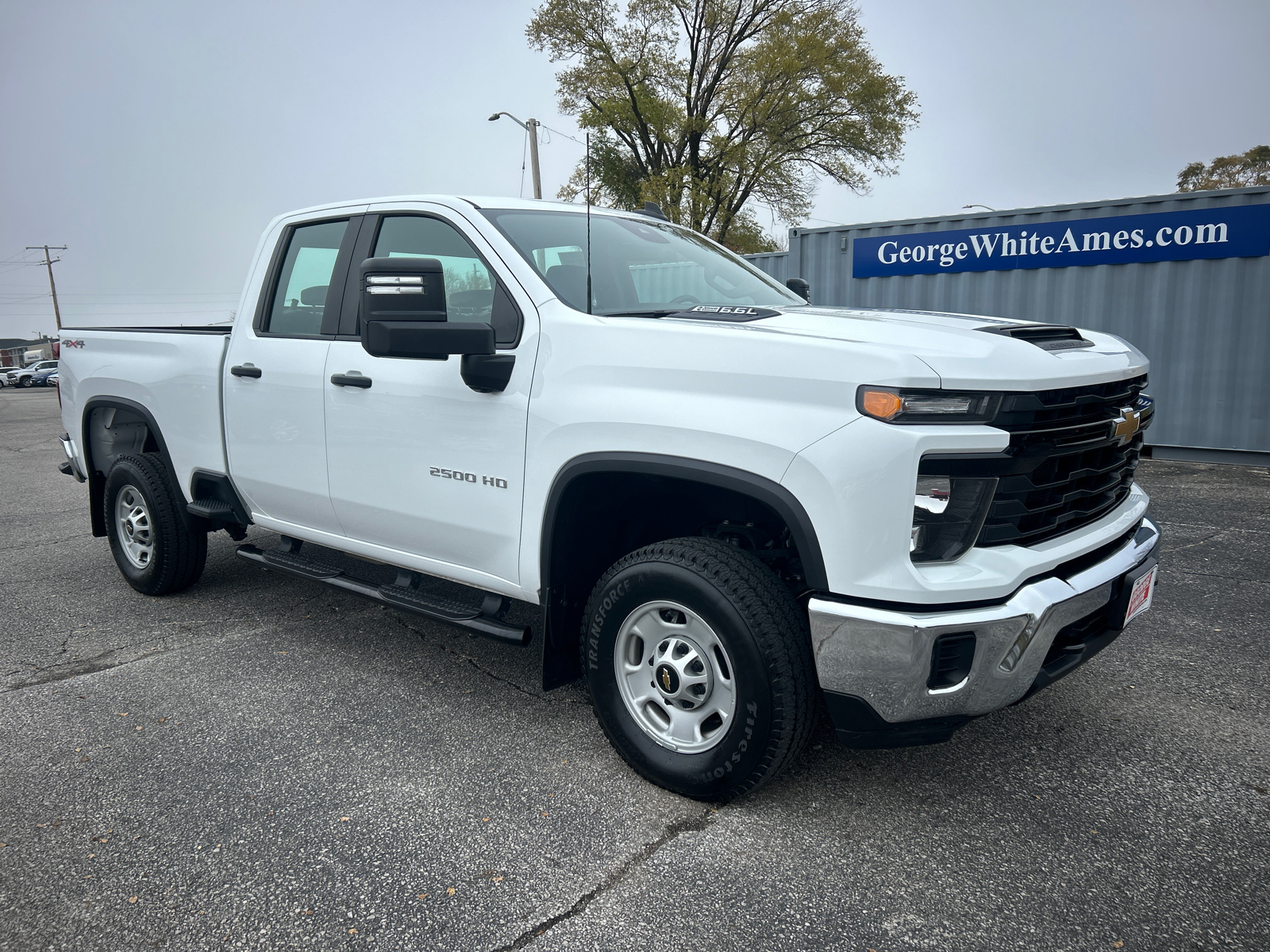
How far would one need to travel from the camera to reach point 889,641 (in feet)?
7.36

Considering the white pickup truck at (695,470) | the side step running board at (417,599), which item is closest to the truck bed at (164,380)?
the white pickup truck at (695,470)

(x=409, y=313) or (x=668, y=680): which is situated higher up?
(x=409, y=313)

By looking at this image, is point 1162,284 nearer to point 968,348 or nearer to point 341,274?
point 968,348

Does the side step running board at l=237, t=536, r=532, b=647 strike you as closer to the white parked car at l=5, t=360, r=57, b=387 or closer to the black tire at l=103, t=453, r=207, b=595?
the black tire at l=103, t=453, r=207, b=595

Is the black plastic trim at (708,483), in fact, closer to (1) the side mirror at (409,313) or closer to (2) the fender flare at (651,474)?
(2) the fender flare at (651,474)

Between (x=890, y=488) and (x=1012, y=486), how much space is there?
371 millimetres

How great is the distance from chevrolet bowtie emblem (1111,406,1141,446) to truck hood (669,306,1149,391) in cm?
12

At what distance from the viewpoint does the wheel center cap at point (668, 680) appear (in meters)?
2.75

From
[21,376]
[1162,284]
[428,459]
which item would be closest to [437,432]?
[428,459]

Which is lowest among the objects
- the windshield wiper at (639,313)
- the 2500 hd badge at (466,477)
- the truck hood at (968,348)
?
the 2500 hd badge at (466,477)

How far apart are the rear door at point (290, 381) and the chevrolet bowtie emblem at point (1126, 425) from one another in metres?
2.93

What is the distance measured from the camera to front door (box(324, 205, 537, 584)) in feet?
9.94

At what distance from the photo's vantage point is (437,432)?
10.6 ft

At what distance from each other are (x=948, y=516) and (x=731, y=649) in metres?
0.70
